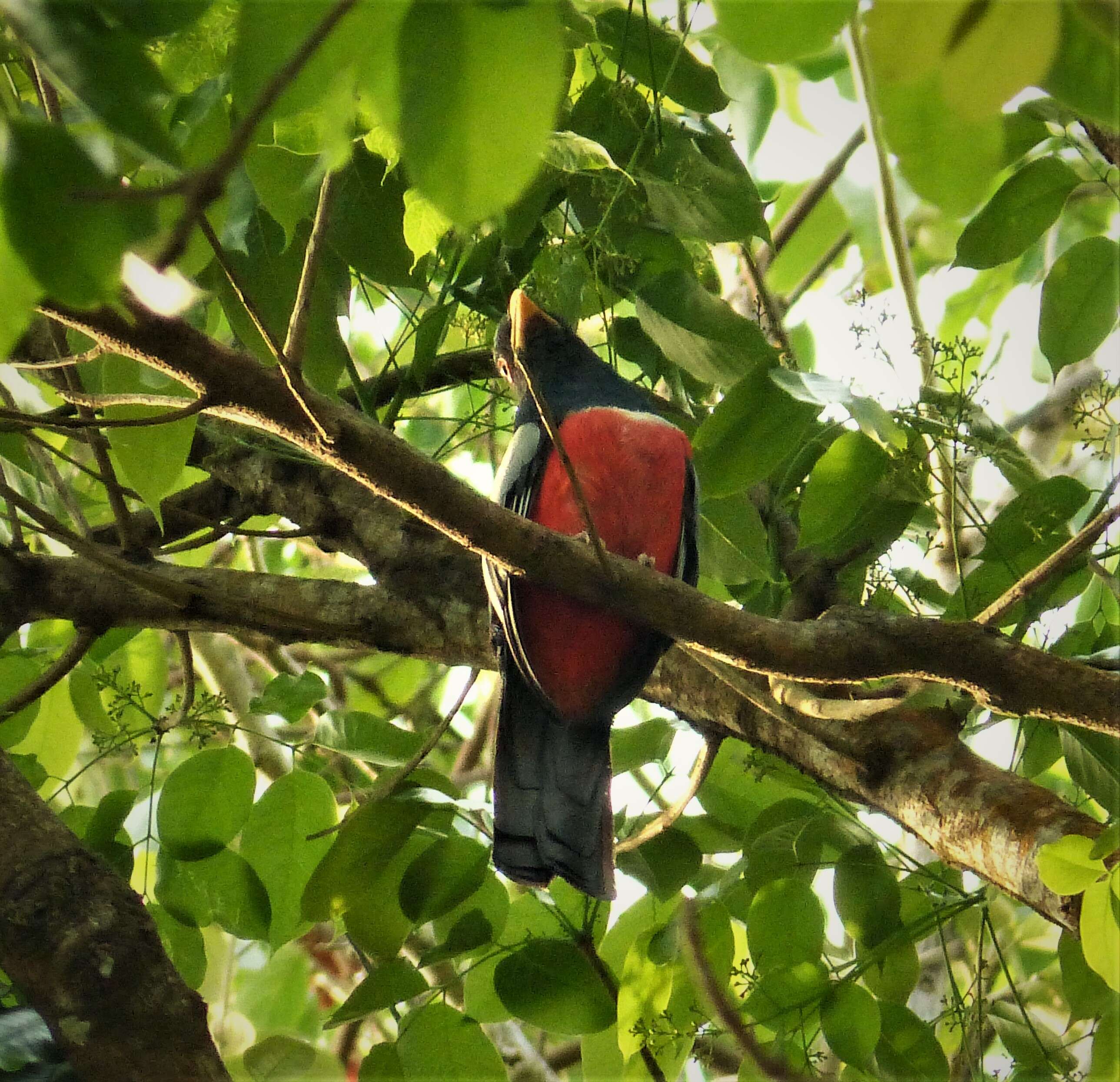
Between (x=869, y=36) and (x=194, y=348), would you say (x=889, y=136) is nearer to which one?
(x=869, y=36)

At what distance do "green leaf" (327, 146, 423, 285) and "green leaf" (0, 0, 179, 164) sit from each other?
1354 mm

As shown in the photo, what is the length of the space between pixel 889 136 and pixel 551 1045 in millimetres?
3370

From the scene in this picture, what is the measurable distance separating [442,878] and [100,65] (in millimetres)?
1613

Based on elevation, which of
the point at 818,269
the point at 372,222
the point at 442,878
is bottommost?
the point at 442,878

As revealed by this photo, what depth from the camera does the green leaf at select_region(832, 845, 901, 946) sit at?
1981 millimetres

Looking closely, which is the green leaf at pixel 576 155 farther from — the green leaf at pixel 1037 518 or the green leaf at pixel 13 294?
the green leaf at pixel 13 294

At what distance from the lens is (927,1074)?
6.06 ft

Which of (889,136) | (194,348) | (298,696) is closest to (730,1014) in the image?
(889,136)

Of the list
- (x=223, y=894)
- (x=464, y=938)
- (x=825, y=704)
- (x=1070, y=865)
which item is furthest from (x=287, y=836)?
(x=1070, y=865)

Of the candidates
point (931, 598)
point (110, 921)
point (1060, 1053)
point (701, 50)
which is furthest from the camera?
point (701, 50)

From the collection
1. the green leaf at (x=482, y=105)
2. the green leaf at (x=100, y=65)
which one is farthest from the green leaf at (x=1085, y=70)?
the green leaf at (x=100, y=65)

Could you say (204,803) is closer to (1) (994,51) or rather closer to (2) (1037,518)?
(2) (1037,518)

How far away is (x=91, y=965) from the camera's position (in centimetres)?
155

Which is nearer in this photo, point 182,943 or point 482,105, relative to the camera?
point 482,105
